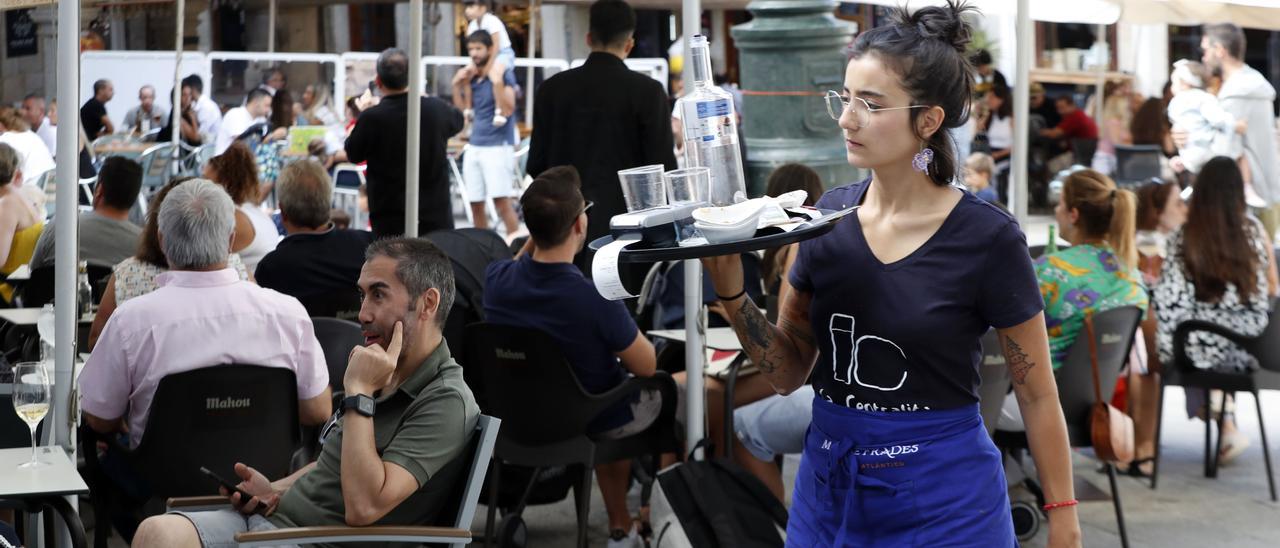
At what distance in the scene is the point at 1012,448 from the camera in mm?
5113

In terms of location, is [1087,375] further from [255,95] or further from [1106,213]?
[255,95]

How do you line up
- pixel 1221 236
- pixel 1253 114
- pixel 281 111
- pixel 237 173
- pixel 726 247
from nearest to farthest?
pixel 726 247 < pixel 1221 236 < pixel 237 173 < pixel 1253 114 < pixel 281 111

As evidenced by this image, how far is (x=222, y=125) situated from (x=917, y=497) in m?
10.7

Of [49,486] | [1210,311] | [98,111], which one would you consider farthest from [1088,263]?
[98,111]

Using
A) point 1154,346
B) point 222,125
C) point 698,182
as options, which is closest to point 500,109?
point 222,125

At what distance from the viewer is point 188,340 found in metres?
3.79

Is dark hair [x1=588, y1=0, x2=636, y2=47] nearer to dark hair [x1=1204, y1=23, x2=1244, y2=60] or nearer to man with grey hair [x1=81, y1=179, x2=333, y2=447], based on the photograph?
man with grey hair [x1=81, y1=179, x2=333, y2=447]

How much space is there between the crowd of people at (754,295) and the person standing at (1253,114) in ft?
0.06

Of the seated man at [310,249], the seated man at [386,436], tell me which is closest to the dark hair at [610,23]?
the seated man at [310,249]

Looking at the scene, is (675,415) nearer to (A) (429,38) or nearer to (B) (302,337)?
(B) (302,337)

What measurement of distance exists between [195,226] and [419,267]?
98cm

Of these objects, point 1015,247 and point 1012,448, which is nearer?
point 1015,247

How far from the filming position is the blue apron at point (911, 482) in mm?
2361

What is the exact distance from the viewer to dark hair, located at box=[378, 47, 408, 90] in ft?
22.3
